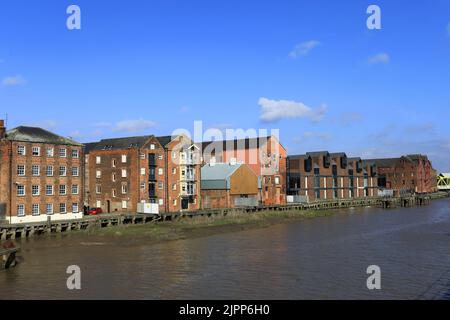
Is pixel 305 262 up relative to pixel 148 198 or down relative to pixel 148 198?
down

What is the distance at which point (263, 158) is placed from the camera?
93875 millimetres

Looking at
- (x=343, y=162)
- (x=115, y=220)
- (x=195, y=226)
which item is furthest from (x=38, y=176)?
(x=343, y=162)

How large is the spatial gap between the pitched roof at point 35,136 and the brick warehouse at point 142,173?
1069 centimetres

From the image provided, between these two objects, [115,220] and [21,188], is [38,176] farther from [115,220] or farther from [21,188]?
[115,220]

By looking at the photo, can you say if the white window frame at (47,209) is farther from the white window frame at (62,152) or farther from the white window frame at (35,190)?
the white window frame at (62,152)

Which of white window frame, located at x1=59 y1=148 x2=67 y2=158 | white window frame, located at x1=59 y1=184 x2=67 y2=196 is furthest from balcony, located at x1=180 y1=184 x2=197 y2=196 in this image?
white window frame, located at x1=59 y1=148 x2=67 y2=158

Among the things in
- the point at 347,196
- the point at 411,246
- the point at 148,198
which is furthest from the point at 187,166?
the point at 347,196

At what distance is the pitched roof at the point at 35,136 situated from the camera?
187 ft

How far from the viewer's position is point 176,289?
88.8 ft

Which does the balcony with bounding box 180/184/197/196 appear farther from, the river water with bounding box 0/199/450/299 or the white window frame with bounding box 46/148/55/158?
the river water with bounding box 0/199/450/299

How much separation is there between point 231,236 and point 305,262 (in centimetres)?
1904

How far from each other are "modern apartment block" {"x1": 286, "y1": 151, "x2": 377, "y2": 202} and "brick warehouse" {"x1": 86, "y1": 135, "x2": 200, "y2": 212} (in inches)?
1191
